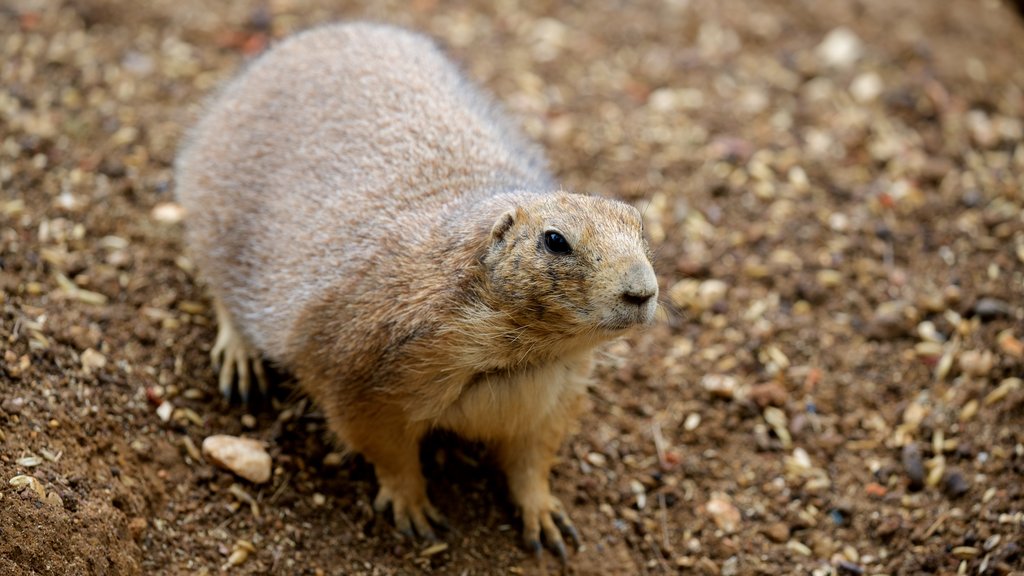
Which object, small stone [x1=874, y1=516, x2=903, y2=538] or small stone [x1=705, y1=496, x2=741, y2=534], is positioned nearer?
small stone [x1=874, y1=516, x2=903, y2=538]

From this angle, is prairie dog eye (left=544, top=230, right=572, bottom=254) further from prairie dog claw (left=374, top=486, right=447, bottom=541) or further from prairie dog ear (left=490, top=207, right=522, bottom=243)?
prairie dog claw (left=374, top=486, right=447, bottom=541)

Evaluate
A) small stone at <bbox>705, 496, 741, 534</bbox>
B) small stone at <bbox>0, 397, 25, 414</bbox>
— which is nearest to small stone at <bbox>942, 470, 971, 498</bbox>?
small stone at <bbox>705, 496, 741, 534</bbox>

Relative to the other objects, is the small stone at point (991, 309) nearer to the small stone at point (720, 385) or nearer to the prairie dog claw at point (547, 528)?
the small stone at point (720, 385)

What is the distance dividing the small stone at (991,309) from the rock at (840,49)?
8.99 feet

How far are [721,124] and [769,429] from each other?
2698 millimetres

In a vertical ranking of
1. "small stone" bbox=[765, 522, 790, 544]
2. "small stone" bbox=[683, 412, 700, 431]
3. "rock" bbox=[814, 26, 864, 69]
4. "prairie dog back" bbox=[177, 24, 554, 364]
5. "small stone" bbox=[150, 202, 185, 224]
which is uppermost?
"prairie dog back" bbox=[177, 24, 554, 364]

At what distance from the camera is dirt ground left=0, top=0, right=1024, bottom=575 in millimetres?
5402

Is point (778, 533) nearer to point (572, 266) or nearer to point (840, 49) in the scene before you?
point (572, 266)

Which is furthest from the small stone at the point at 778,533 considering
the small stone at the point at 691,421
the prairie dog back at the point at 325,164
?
the prairie dog back at the point at 325,164

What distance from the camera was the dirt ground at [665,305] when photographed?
5.40 meters

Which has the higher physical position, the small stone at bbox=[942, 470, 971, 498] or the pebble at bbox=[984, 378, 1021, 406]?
the pebble at bbox=[984, 378, 1021, 406]

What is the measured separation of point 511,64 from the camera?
853 centimetres

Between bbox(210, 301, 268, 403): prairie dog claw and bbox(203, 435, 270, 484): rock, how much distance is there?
0.37m

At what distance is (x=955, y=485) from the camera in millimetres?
5723
